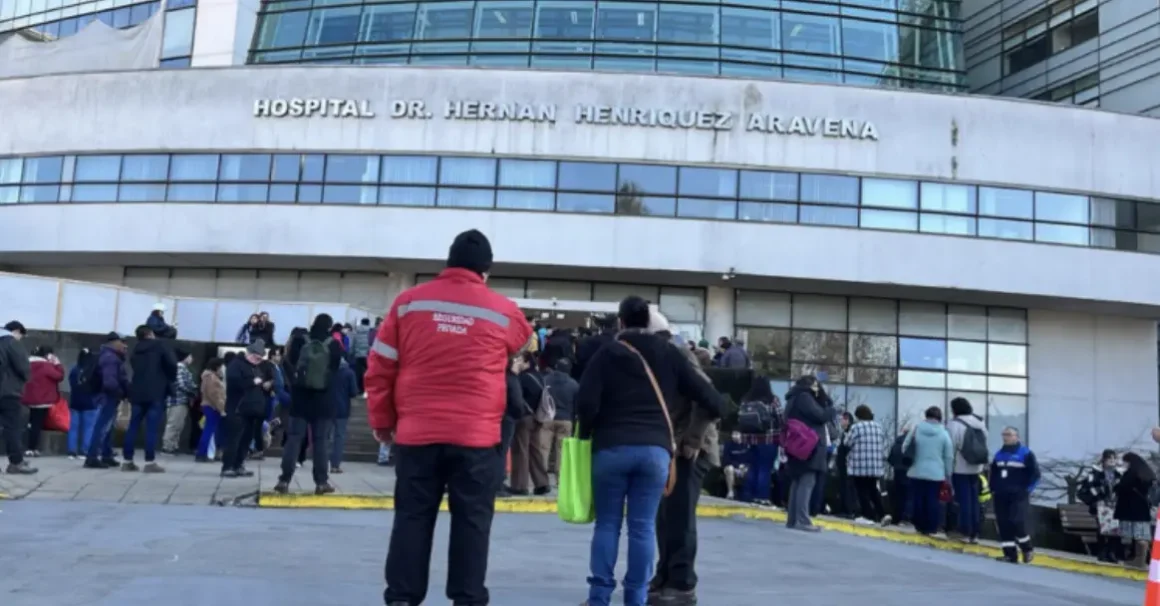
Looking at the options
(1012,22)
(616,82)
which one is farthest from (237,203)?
(1012,22)

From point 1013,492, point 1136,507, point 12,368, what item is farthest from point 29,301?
point 1136,507

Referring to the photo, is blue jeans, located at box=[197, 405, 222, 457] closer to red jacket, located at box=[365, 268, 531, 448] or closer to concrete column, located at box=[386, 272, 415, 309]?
red jacket, located at box=[365, 268, 531, 448]

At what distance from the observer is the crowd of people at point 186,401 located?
10.4 m

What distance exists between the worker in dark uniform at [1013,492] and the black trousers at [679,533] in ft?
21.4

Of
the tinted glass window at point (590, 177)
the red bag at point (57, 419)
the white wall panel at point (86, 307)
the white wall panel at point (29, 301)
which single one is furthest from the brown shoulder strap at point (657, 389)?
the tinted glass window at point (590, 177)

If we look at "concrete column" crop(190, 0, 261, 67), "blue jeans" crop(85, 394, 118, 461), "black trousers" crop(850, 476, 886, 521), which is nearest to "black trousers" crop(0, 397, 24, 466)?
"blue jeans" crop(85, 394, 118, 461)

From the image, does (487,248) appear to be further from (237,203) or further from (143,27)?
(143,27)

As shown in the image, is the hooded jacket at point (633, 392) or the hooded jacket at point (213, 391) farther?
the hooded jacket at point (213, 391)

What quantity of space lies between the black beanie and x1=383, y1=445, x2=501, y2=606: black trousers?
826 mm

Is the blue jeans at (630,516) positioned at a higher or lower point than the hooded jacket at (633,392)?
lower

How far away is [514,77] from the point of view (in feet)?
95.2

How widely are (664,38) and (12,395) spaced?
76.2 feet

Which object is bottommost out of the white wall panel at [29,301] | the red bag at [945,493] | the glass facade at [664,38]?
the red bag at [945,493]

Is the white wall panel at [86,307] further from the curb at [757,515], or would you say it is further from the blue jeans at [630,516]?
the blue jeans at [630,516]
